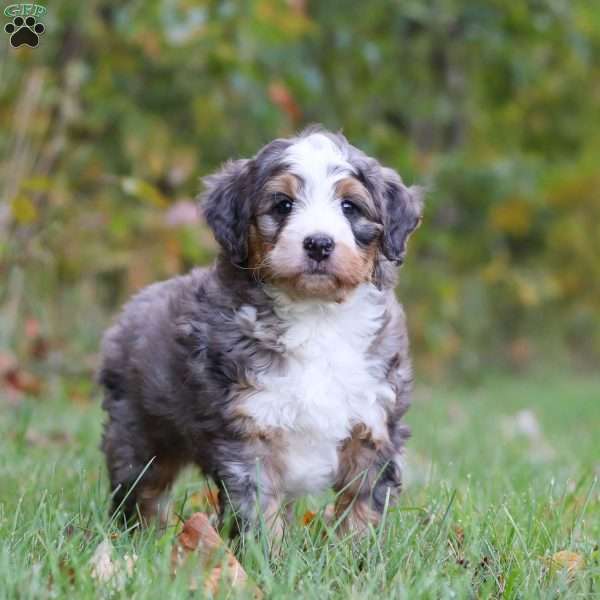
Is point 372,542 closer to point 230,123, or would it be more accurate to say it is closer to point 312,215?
point 312,215

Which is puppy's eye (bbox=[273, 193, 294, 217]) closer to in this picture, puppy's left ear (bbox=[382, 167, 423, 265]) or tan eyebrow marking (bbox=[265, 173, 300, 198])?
tan eyebrow marking (bbox=[265, 173, 300, 198])

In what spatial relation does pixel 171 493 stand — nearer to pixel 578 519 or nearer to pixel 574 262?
pixel 578 519

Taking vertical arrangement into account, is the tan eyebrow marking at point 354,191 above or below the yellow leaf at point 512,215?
below

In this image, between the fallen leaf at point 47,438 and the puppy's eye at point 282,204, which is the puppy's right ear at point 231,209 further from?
the fallen leaf at point 47,438

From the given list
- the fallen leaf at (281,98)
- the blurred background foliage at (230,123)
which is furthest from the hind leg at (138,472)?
the fallen leaf at (281,98)

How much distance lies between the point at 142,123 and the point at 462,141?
740 centimetres

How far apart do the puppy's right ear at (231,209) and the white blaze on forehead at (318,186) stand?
0.76 ft

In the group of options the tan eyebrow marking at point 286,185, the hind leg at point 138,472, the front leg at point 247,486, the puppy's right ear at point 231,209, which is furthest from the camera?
the hind leg at point 138,472

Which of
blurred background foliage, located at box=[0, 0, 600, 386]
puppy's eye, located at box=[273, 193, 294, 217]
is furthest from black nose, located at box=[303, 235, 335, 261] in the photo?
blurred background foliage, located at box=[0, 0, 600, 386]

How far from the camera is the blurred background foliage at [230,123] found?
7.74 meters

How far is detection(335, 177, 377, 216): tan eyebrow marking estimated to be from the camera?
156 inches

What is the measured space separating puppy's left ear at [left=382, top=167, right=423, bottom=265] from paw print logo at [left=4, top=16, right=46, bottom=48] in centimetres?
290

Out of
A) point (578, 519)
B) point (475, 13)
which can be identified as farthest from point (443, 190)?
point (578, 519)

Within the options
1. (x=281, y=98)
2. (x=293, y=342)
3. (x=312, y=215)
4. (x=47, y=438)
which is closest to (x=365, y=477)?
(x=293, y=342)
